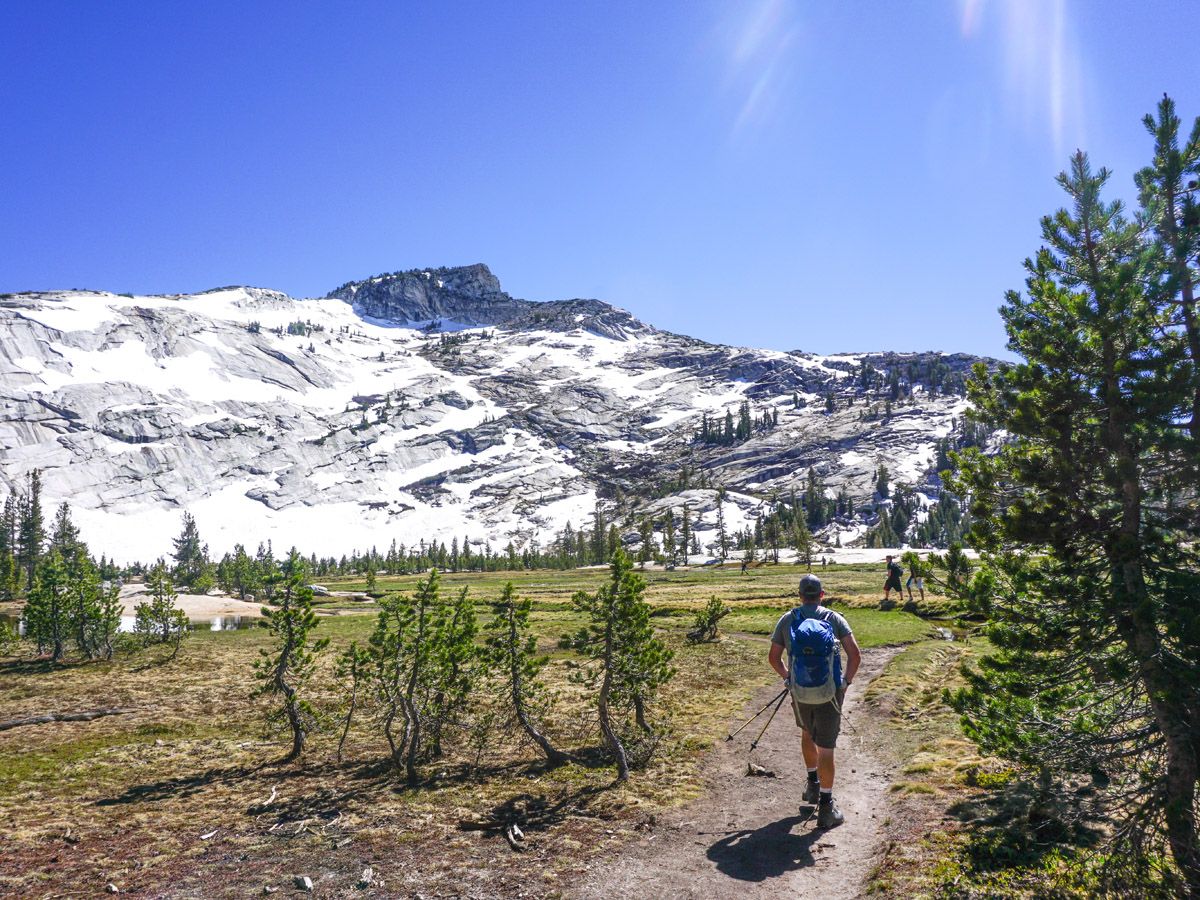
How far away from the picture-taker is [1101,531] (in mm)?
8227

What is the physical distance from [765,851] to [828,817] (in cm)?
136

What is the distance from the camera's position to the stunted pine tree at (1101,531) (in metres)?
7.29

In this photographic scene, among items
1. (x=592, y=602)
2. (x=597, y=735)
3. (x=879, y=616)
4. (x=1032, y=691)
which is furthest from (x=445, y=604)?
(x=879, y=616)

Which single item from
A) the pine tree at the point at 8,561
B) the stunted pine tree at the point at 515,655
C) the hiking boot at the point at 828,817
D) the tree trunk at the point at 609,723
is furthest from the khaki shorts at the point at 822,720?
the pine tree at the point at 8,561

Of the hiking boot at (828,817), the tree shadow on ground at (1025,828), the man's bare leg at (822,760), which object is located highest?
the man's bare leg at (822,760)

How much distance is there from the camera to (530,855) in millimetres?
10562

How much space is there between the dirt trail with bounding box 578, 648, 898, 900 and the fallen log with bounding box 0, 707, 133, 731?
2665 centimetres

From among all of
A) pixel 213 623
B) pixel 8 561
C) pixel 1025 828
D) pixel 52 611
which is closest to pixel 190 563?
pixel 8 561

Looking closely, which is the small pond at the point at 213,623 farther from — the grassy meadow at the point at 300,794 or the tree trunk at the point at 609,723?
the tree trunk at the point at 609,723

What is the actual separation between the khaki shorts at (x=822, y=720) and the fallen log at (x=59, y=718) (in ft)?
96.9

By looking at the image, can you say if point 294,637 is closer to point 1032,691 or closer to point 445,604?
point 445,604

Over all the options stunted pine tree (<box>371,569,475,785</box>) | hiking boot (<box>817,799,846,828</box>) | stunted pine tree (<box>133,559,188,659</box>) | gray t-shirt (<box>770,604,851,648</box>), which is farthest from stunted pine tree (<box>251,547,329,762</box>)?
stunted pine tree (<box>133,559,188,659</box>)

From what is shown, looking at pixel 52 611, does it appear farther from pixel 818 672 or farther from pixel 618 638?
pixel 818 672

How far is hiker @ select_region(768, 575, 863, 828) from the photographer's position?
383 inches
